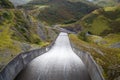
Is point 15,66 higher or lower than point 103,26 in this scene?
higher

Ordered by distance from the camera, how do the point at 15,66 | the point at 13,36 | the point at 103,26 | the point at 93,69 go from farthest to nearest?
the point at 103,26 < the point at 13,36 < the point at 15,66 < the point at 93,69

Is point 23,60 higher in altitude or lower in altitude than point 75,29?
higher

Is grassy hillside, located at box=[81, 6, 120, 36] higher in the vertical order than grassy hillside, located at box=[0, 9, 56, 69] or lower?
lower

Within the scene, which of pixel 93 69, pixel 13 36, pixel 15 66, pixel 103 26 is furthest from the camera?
pixel 103 26

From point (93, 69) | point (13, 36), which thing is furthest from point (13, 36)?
point (93, 69)

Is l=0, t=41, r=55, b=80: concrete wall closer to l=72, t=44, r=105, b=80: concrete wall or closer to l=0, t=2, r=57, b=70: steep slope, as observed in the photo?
l=0, t=2, r=57, b=70: steep slope

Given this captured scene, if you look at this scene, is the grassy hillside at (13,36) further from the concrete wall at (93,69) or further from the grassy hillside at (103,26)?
the grassy hillside at (103,26)

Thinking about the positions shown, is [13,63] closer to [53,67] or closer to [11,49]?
[53,67]

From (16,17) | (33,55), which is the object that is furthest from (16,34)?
(33,55)

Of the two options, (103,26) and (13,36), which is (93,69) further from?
(103,26)

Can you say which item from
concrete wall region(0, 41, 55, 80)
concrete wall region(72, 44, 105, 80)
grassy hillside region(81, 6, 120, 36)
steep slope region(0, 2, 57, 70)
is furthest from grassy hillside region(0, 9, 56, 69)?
grassy hillside region(81, 6, 120, 36)

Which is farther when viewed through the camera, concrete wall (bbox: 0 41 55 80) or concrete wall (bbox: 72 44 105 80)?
→ concrete wall (bbox: 72 44 105 80)
